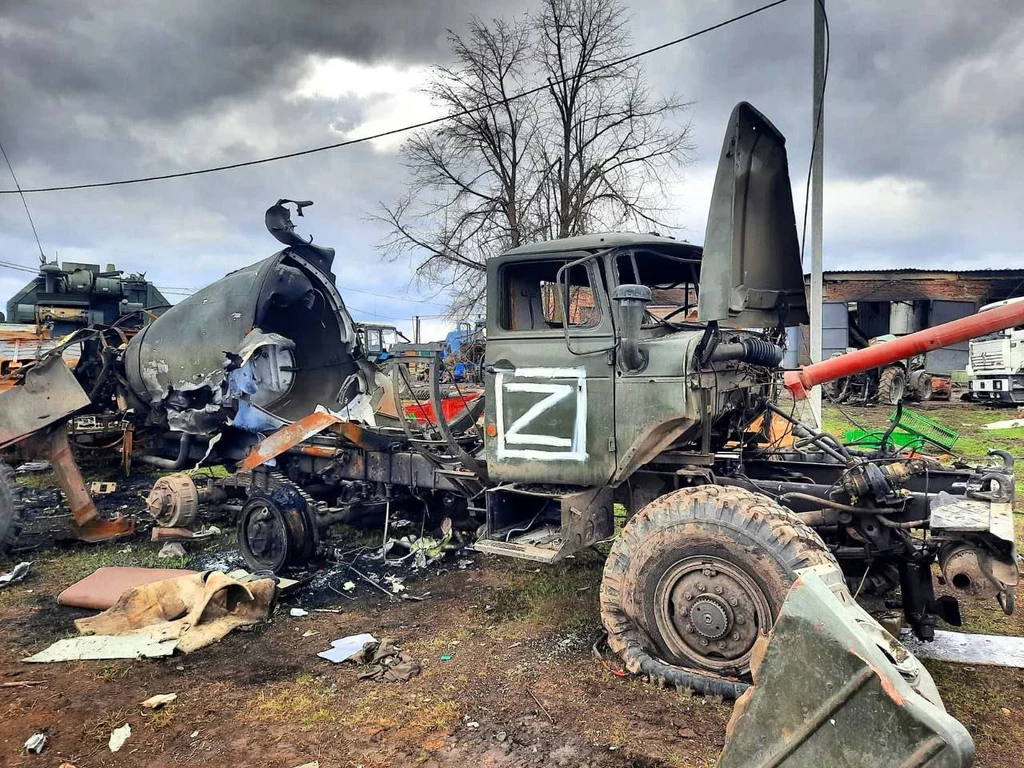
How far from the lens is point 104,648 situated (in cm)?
436

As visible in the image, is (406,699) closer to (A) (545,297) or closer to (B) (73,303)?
(A) (545,297)

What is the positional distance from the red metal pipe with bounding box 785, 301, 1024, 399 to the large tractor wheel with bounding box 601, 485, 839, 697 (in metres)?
1.19

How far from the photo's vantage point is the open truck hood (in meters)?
4.03

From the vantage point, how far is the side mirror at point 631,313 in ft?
12.1

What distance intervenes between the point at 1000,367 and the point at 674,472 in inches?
663

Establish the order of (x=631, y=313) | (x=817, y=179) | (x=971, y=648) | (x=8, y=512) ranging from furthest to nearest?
(x=817, y=179), (x=8, y=512), (x=971, y=648), (x=631, y=313)

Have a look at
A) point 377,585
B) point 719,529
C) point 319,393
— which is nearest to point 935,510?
point 719,529

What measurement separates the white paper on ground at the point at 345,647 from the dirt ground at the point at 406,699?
0.07 m

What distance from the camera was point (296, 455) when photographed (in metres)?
6.69

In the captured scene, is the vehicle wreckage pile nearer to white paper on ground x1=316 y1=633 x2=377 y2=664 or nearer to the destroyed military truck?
white paper on ground x1=316 y1=633 x2=377 y2=664

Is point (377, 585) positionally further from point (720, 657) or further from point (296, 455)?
point (720, 657)

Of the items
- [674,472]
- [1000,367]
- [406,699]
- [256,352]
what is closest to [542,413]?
[674,472]

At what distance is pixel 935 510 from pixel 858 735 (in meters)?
2.08

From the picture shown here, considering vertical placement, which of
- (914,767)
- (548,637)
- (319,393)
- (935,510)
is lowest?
(548,637)
